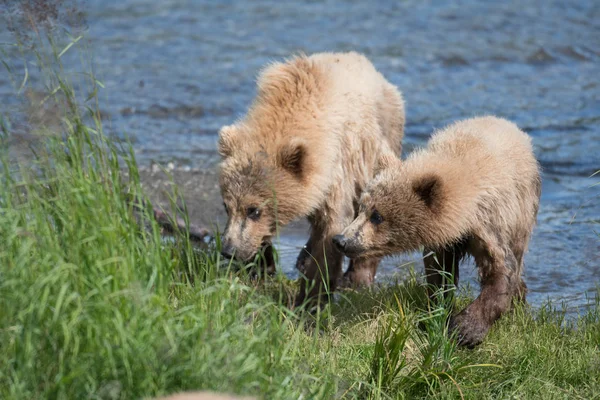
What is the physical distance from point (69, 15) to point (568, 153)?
7245 millimetres

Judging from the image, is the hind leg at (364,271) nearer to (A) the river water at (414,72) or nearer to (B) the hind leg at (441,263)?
(A) the river water at (414,72)

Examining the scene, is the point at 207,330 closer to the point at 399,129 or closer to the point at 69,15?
the point at 69,15

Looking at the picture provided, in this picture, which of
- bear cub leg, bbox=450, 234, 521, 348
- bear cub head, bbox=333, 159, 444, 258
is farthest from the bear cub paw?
bear cub head, bbox=333, 159, 444, 258

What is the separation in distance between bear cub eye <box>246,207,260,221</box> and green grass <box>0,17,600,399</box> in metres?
0.89

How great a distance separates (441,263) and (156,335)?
277cm

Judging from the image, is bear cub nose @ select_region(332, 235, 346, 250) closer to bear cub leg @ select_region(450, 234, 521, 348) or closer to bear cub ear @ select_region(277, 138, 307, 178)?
bear cub ear @ select_region(277, 138, 307, 178)

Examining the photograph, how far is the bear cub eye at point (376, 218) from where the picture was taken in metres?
6.18

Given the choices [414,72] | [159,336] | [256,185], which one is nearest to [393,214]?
[256,185]

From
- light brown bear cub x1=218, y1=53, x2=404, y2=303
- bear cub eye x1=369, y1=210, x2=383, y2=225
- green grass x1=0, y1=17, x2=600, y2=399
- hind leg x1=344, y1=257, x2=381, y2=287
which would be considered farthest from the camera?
hind leg x1=344, y1=257, x2=381, y2=287

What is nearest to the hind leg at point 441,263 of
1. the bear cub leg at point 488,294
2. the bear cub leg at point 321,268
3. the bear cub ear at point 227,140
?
the bear cub leg at point 488,294

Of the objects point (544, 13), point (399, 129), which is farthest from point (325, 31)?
point (399, 129)

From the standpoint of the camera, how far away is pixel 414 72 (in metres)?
15.0

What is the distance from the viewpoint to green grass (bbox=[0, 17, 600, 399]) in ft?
13.5

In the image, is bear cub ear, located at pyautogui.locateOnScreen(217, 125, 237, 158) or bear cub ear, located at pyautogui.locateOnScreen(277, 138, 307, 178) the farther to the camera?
bear cub ear, located at pyautogui.locateOnScreen(217, 125, 237, 158)
